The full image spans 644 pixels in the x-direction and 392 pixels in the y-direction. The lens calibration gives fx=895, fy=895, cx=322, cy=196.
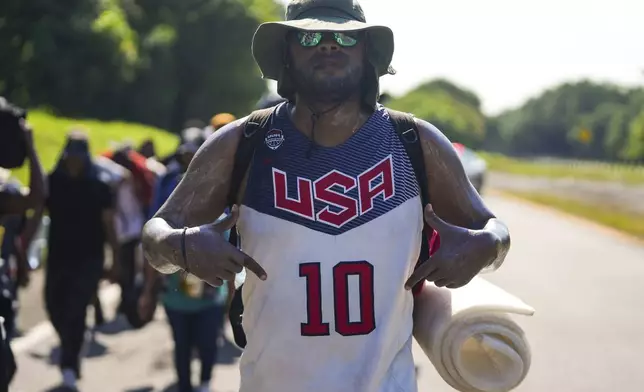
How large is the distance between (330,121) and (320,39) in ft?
0.85

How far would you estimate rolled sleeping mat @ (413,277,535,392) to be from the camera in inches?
111

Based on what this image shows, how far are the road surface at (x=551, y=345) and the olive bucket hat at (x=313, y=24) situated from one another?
144 inches

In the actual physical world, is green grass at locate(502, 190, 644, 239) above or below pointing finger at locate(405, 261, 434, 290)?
below

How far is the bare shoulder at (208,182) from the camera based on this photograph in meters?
2.85

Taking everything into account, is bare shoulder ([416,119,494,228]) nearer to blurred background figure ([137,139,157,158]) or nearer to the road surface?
the road surface

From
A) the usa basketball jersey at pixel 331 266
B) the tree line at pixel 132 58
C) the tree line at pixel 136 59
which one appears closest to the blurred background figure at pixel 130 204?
the tree line at pixel 136 59

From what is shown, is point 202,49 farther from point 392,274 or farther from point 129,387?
point 392,274

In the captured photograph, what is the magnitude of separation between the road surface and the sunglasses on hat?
3.83 meters

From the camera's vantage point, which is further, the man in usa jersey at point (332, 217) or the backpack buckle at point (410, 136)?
the backpack buckle at point (410, 136)

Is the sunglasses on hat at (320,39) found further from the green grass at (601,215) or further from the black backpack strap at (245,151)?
the green grass at (601,215)

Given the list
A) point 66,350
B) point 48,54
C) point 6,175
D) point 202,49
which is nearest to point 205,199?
point 6,175

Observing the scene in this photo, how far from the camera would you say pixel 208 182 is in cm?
288

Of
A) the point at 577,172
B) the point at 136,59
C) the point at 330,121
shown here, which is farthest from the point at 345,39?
the point at 577,172

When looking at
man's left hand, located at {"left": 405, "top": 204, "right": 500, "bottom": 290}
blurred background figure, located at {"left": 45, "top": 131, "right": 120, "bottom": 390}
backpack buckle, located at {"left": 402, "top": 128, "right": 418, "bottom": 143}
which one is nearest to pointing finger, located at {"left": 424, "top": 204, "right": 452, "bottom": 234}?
man's left hand, located at {"left": 405, "top": 204, "right": 500, "bottom": 290}
